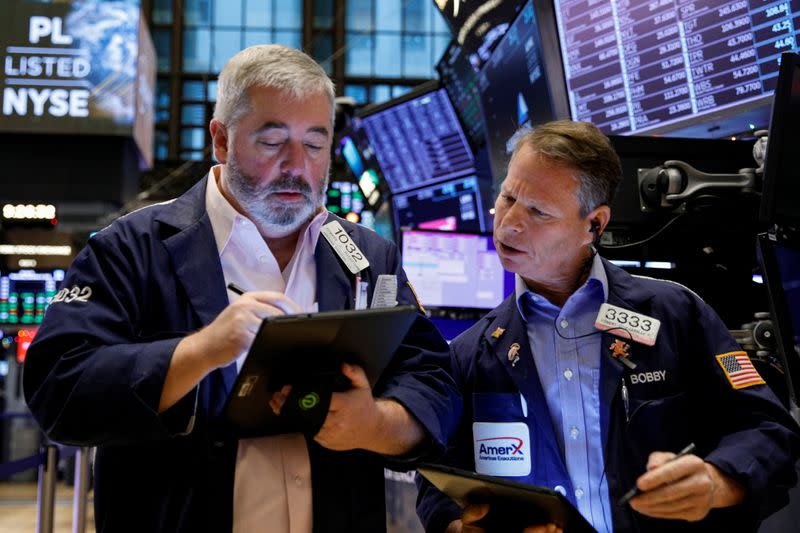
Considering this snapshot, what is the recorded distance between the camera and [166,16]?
19.3m

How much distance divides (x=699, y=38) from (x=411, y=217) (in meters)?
3.05

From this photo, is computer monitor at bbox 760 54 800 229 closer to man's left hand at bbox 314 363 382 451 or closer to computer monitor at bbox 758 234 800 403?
computer monitor at bbox 758 234 800 403

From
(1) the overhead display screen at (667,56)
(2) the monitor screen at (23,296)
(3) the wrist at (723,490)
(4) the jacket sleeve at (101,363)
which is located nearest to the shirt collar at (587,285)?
(3) the wrist at (723,490)

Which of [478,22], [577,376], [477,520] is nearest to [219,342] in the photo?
[477,520]

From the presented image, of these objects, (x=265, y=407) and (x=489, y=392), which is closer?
(x=265, y=407)

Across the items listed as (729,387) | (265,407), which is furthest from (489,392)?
(265,407)

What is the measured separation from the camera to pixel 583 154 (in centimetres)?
218

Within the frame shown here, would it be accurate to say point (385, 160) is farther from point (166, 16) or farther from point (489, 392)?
point (166, 16)

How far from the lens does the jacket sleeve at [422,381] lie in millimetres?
1676

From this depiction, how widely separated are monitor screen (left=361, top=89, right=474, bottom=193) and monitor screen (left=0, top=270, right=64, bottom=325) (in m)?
5.34

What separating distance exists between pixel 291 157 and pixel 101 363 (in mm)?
598

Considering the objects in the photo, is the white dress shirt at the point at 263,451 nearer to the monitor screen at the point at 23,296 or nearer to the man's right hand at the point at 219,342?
the man's right hand at the point at 219,342

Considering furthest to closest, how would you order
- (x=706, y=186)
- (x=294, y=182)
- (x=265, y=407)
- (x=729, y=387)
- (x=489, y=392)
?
(x=706, y=186), (x=489, y=392), (x=729, y=387), (x=294, y=182), (x=265, y=407)

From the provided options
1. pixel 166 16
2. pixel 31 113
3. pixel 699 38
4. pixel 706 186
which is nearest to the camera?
pixel 706 186
